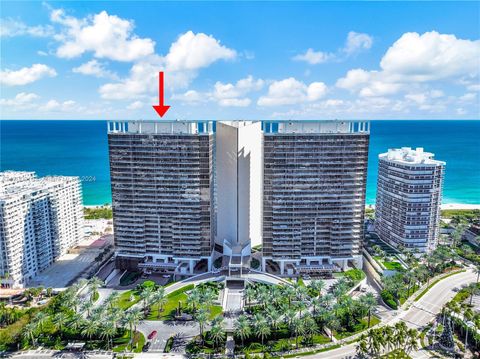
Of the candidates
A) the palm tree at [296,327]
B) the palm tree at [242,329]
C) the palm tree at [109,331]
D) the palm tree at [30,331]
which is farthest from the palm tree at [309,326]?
the palm tree at [30,331]

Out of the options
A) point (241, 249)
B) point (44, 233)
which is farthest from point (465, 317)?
point (44, 233)

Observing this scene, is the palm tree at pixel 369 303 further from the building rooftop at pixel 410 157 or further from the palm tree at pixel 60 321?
the palm tree at pixel 60 321

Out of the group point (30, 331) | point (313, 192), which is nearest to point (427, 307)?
point (313, 192)

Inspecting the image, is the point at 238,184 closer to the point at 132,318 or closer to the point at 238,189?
the point at 238,189

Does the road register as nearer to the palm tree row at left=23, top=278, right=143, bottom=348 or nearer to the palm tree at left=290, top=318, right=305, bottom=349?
the palm tree at left=290, top=318, right=305, bottom=349

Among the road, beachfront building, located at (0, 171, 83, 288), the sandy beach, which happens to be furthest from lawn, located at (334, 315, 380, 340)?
the sandy beach

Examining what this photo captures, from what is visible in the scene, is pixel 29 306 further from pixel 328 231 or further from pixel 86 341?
pixel 328 231

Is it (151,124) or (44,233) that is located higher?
(151,124)
